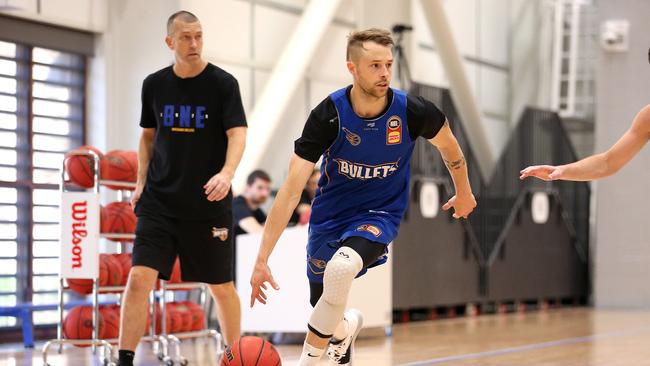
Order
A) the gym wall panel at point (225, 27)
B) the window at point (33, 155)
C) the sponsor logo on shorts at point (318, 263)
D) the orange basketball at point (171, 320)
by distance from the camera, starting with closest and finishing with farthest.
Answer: the sponsor logo on shorts at point (318, 263)
the orange basketball at point (171, 320)
the window at point (33, 155)
the gym wall panel at point (225, 27)

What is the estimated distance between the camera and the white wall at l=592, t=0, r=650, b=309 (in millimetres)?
15195

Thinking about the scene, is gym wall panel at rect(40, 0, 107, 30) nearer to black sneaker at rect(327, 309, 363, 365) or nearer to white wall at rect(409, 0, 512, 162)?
white wall at rect(409, 0, 512, 162)

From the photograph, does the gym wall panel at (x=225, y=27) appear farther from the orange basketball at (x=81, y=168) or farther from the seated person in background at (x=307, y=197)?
the orange basketball at (x=81, y=168)

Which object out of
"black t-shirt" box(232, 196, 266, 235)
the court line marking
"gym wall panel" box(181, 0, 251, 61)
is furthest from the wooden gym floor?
"gym wall panel" box(181, 0, 251, 61)

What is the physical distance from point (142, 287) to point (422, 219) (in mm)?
7364

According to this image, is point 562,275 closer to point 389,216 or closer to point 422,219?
point 422,219

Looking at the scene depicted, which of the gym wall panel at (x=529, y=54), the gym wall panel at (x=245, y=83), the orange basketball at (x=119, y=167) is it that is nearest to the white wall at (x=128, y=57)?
the gym wall panel at (x=245, y=83)

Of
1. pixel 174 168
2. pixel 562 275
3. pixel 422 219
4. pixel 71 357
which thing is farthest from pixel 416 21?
pixel 174 168

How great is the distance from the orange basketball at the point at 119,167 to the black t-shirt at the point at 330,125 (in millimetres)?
2885

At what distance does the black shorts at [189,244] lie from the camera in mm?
5781

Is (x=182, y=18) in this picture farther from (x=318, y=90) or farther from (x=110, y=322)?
(x=318, y=90)

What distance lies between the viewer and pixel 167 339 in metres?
7.61

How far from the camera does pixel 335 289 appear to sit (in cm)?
476

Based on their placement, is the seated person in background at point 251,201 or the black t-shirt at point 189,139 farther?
the seated person in background at point 251,201
